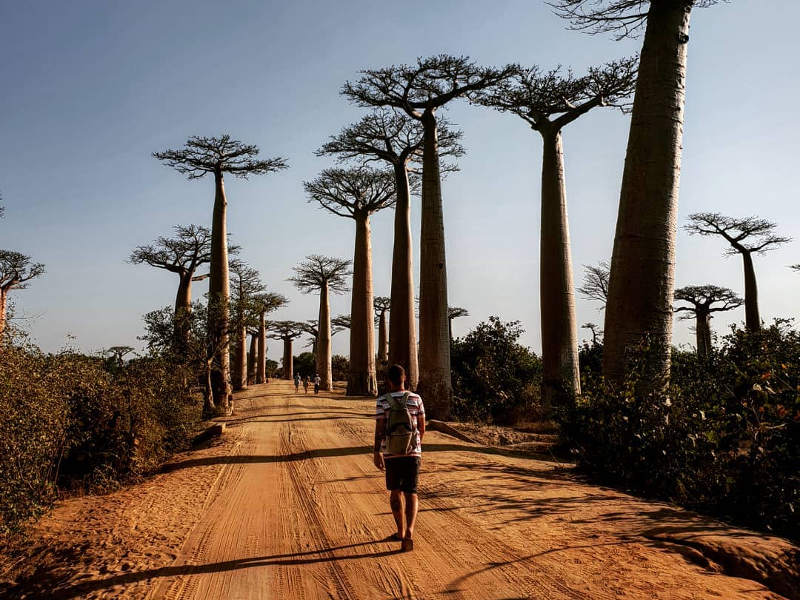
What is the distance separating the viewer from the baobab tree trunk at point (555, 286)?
12250 mm

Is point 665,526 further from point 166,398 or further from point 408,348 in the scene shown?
point 408,348

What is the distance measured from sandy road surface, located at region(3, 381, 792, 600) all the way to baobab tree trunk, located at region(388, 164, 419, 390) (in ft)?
28.6

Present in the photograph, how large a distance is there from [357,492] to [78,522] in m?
2.73

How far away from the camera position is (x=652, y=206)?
7184mm

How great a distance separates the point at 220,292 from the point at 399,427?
49.6 feet

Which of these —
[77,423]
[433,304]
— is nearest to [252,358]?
[433,304]

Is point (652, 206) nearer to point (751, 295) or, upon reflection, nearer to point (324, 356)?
point (751, 295)

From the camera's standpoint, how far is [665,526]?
437 cm

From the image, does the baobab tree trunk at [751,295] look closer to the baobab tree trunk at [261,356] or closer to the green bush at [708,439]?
the green bush at [708,439]

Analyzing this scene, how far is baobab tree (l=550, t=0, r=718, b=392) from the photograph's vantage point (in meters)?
7.02

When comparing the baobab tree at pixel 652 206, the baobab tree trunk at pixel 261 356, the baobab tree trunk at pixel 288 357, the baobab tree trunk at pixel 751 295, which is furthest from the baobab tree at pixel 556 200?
the baobab tree trunk at pixel 288 357

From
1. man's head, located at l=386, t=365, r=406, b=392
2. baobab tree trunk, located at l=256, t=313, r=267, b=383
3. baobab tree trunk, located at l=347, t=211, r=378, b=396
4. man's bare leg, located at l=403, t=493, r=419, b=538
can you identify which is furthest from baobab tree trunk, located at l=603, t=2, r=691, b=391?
baobab tree trunk, located at l=256, t=313, r=267, b=383

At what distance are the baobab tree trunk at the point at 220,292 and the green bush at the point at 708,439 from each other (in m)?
11.0

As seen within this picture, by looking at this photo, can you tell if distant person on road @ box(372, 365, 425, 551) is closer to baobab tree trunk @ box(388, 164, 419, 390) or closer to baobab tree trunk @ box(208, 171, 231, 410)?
baobab tree trunk @ box(388, 164, 419, 390)
